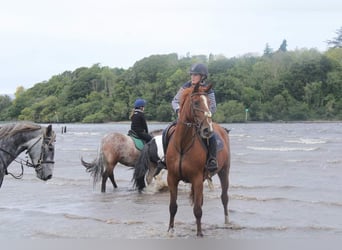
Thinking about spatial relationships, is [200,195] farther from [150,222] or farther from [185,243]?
[150,222]

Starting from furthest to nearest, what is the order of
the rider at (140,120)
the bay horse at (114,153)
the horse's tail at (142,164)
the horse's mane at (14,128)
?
the bay horse at (114,153) → the rider at (140,120) → the horse's tail at (142,164) → the horse's mane at (14,128)

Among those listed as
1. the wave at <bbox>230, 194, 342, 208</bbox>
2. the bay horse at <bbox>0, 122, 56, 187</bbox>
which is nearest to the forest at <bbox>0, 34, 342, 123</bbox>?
the wave at <bbox>230, 194, 342, 208</bbox>

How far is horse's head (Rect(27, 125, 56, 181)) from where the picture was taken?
7.84 m

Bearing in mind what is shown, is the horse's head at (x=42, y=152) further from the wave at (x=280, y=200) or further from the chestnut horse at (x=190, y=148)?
the wave at (x=280, y=200)

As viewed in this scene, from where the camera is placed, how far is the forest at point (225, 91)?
113062 millimetres

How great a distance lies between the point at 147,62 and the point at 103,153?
128060 millimetres

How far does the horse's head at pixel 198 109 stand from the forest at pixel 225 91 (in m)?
88.2

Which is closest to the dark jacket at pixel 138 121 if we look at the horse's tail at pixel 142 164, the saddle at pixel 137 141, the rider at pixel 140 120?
the rider at pixel 140 120

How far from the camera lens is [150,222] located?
32.7 feet

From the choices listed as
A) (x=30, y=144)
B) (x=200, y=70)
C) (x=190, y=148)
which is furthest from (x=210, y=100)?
(x=30, y=144)

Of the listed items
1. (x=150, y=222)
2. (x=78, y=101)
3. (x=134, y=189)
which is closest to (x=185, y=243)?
(x=150, y=222)

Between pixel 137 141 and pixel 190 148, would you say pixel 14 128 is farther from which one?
pixel 137 141

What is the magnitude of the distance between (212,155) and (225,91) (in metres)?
110

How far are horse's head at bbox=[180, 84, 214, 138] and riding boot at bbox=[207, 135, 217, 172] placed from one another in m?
0.45
